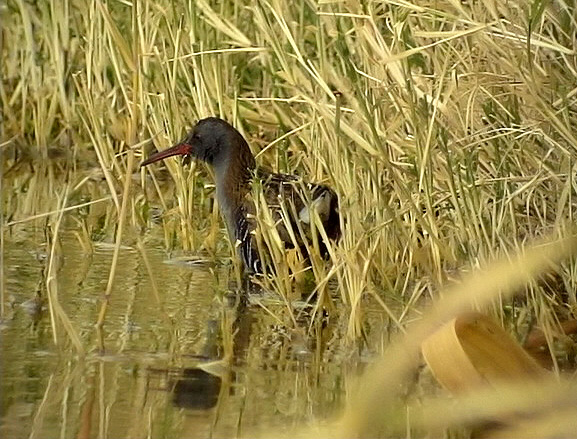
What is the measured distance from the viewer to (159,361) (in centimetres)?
392

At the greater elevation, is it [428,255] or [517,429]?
[428,255]

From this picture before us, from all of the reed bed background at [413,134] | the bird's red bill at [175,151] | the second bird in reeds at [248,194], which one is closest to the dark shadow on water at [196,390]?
the reed bed background at [413,134]

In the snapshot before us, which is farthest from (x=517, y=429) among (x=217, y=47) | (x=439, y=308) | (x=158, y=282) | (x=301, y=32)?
(x=217, y=47)

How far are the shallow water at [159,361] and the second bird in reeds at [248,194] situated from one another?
0.73 feet

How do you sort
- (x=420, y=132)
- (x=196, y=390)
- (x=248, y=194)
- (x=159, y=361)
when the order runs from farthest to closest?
(x=248, y=194) → (x=420, y=132) → (x=159, y=361) → (x=196, y=390)

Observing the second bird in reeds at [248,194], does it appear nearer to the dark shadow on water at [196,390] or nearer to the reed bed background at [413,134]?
the reed bed background at [413,134]

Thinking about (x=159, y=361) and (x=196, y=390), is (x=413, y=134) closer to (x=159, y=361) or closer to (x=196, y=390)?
(x=159, y=361)

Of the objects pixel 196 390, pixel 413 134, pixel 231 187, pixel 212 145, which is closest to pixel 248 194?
pixel 231 187

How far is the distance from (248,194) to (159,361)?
1.75 meters

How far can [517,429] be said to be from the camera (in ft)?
11.2

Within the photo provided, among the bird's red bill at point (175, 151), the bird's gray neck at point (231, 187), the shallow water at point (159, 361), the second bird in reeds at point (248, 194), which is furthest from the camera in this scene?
the bird's red bill at point (175, 151)

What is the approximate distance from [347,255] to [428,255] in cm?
47

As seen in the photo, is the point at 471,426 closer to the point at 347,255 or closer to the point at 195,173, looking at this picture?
the point at 347,255

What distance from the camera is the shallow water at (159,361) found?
3402mm
